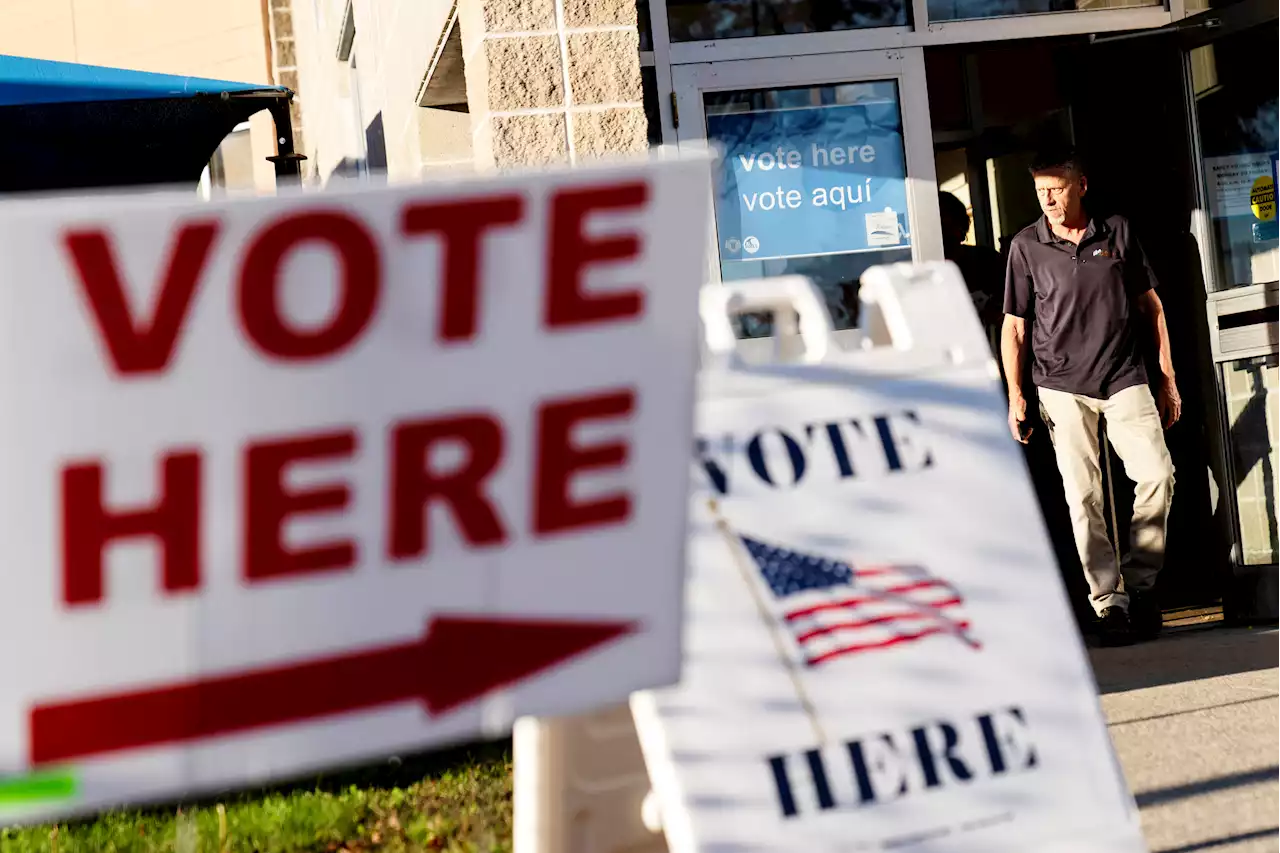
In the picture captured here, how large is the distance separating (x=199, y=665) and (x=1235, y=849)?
230 cm

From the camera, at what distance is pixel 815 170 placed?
18.4 feet

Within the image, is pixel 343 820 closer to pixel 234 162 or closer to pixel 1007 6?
pixel 1007 6

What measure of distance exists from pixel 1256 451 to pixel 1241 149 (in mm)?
1239

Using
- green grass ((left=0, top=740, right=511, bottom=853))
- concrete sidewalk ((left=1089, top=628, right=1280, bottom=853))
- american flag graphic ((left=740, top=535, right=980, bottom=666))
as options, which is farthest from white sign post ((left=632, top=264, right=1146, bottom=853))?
green grass ((left=0, top=740, right=511, bottom=853))

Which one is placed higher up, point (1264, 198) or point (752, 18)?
point (752, 18)

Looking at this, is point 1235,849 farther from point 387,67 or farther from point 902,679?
point 387,67

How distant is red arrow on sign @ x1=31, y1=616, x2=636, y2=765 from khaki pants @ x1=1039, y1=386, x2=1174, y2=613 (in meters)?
4.58

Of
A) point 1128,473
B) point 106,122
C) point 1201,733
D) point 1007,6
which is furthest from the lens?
point 1007,6

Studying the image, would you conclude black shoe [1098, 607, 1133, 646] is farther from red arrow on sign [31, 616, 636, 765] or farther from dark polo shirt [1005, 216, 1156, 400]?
red arrow on sign [31, 616, 636, 765]

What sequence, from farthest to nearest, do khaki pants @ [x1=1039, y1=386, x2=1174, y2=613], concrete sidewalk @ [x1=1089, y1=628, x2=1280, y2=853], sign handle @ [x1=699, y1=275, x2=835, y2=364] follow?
1. khaki pants @ [x1=1039, y1=386, x2=1174, y2=613]
2. concrete sidewalk @ [x1=1089, y1=628, x2=1280, y2=853]
3. sign handle @ [x1=699, y1=275, x2=835, y2=364]

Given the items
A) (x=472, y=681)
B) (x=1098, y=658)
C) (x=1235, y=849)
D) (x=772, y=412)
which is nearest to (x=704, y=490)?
(x=772, y=412)

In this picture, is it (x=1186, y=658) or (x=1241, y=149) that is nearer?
(x=1186, y=658)

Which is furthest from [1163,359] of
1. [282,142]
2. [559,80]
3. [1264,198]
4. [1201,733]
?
[282,142]

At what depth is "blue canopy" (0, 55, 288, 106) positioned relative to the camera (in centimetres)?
558
